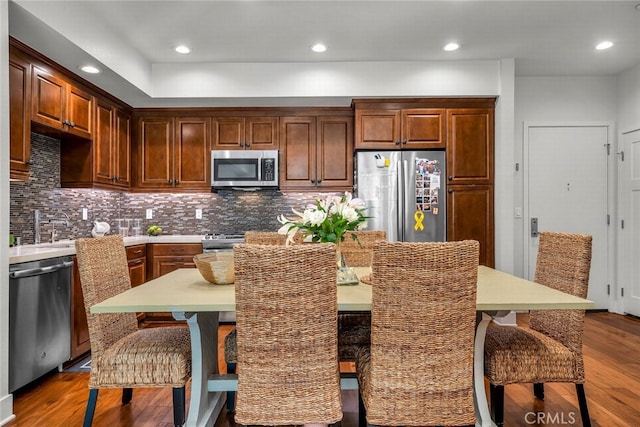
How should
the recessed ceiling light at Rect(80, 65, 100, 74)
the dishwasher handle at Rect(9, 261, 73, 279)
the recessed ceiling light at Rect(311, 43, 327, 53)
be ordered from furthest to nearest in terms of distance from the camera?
the recessed ceiling light at Rect(311, 43, 327, 53) → the recessed ceiling light at Rect(80, 65, 100, 74) → the dishwasher handle at Rect(9, 261, 73, 279)

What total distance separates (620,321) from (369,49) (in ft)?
12.3

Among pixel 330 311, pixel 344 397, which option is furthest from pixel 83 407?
pixel 330 311

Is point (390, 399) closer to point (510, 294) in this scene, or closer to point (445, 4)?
point (510, 294)

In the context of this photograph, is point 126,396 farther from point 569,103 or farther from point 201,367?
point 569,103

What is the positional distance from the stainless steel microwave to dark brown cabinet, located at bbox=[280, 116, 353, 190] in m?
0.16

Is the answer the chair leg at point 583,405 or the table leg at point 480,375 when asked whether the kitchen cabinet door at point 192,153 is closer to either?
the table leg at point 480,375

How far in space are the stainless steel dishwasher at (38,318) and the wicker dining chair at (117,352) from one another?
838 millimetres

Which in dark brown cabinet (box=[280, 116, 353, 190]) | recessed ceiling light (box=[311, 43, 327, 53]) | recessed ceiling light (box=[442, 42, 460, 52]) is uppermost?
recessed ceiling light (box=[442, 42, 460, 52])

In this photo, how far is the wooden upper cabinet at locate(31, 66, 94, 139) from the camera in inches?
108

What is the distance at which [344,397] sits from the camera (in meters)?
2.32

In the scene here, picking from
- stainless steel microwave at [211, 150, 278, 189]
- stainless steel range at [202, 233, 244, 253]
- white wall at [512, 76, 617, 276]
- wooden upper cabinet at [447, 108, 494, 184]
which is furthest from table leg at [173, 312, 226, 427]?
white wall at [512, 76, 617, 276]

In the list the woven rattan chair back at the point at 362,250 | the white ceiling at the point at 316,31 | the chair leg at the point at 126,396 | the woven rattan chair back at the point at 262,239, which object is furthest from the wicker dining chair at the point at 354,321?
the white ceiling at the point at 316,31

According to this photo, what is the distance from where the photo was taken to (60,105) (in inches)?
118

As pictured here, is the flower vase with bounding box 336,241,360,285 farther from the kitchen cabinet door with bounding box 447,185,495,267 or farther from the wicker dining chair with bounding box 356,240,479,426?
the kitchen cabinet door with bounding box 447,185,495,267
